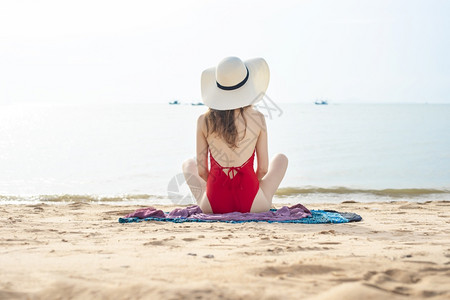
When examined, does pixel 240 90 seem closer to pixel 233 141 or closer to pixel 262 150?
pixel 233 141

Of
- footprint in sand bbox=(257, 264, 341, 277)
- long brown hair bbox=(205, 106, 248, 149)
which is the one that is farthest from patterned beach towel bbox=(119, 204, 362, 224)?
footprint in sand bbox=(257, 264, 341, 277)

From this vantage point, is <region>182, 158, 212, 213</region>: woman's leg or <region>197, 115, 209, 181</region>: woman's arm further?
<region>182, 158, 212, 213</region>: woman's leg

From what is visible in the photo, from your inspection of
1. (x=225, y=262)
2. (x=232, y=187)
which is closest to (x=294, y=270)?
(x=225, y=262)

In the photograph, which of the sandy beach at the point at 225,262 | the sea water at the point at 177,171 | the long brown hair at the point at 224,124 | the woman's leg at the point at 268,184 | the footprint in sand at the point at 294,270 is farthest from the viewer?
the sea water at the point at 177,171

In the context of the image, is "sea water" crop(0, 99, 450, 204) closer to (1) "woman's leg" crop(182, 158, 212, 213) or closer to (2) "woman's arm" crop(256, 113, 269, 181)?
(2) "woman's arm" crop(256, 113, 269, 181)

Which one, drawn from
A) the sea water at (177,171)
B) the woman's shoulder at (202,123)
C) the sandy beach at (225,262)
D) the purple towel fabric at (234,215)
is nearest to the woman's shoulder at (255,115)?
the sea water at (177,171)

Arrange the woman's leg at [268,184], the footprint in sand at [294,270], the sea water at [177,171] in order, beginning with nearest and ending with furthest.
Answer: the footprint in sand at [294,270] → the woman's leg at [268,184] → the sea water at [177,171]

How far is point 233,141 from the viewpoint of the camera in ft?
15.4

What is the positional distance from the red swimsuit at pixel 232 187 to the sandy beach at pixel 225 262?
0.48 meters

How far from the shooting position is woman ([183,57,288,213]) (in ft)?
15.5

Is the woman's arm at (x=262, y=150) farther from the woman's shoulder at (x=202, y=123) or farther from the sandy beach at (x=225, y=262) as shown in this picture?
the sandy beach at (x=225, y=262)

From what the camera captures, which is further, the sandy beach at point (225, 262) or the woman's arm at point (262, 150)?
the woman's arm at point (262, 150)

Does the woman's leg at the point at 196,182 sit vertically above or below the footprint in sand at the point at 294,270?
above

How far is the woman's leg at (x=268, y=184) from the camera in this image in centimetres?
490
